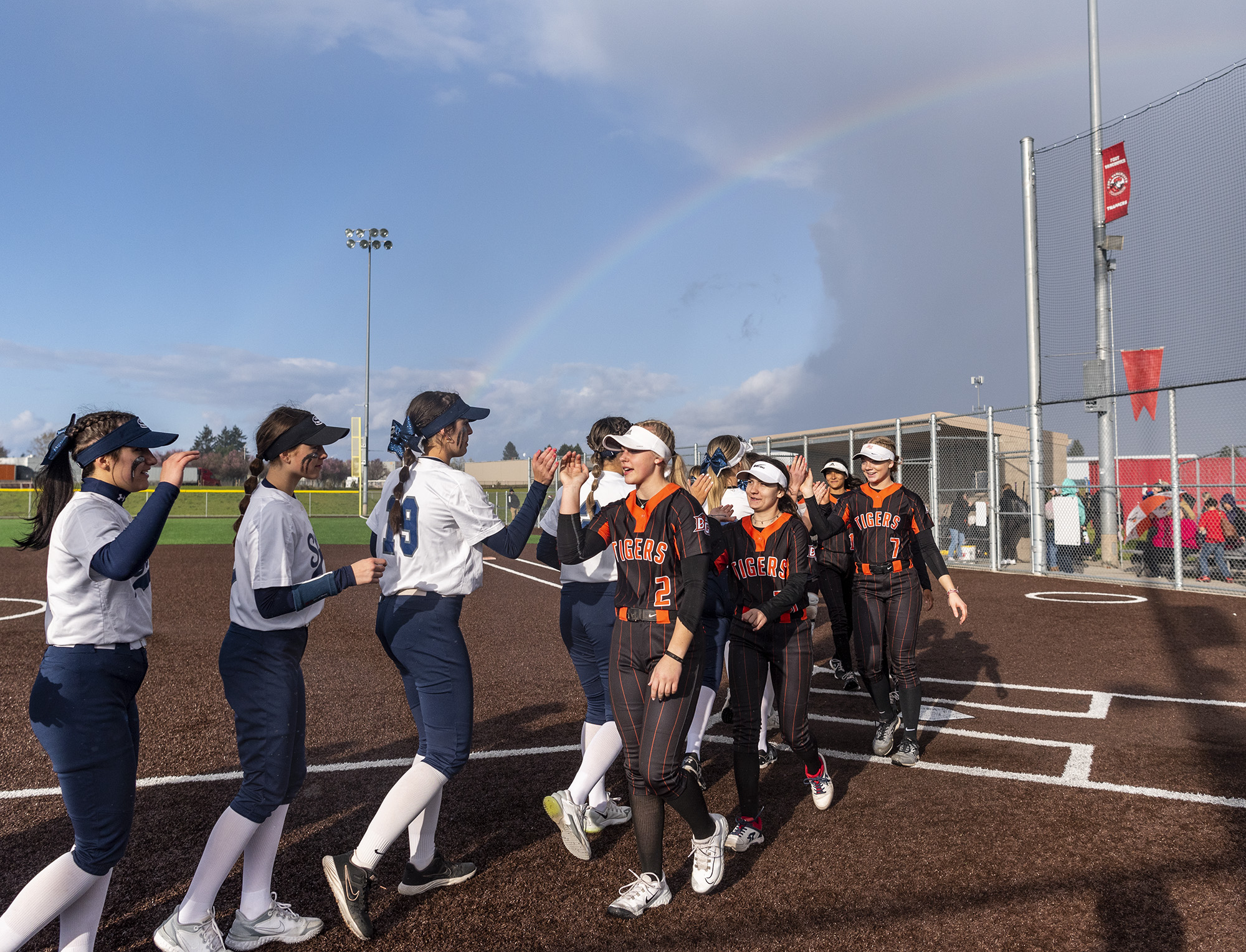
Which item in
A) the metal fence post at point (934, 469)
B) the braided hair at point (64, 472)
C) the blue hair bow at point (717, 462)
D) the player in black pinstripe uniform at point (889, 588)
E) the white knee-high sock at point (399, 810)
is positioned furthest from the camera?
the metal fence post at point (934, 469)

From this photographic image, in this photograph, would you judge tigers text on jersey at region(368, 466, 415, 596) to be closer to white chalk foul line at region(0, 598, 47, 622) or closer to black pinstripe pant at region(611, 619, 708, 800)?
black pinstripe pant at region(611, 619, 708, 800)

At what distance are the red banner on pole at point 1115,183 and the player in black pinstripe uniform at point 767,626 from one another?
16808 mm

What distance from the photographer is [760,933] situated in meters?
3.15

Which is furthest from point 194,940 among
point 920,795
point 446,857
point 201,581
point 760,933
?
point 201,581

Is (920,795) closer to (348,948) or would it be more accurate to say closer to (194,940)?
(348,948)

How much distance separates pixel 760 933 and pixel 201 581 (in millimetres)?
14529

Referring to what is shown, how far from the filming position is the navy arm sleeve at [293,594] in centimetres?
296

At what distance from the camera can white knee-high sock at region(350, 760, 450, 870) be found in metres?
3.17

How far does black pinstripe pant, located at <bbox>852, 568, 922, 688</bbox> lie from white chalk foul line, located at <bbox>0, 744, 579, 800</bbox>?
209 centimetres

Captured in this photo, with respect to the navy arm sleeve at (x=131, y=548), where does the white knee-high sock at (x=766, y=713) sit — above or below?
below

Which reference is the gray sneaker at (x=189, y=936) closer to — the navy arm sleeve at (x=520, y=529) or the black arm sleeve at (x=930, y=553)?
the navy arm sleeve at (x=520, y=529)

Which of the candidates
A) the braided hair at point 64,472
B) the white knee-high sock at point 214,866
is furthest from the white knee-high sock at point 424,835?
the braided hair at point 64,472

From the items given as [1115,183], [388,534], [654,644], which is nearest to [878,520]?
[654,644]

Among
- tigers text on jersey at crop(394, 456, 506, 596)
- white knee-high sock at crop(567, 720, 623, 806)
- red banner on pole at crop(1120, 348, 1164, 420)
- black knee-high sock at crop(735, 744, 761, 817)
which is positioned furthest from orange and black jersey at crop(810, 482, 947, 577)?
red banner on pole at crop(1120, 348, 1164, 420)
